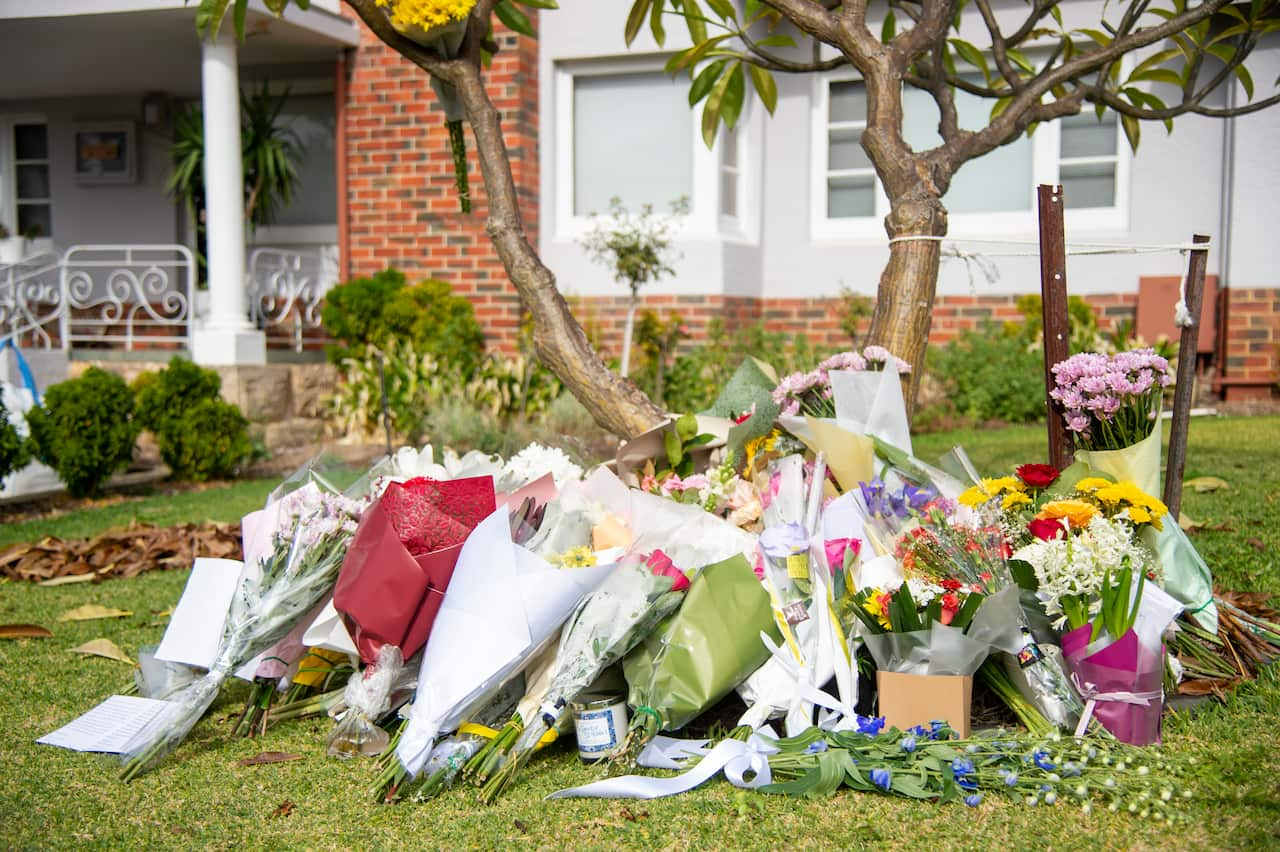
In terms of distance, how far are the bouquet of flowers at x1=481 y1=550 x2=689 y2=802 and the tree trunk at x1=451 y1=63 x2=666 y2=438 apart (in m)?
1.19

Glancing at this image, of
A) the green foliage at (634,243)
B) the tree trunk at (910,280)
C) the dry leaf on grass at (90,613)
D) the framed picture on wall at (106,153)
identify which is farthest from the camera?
the framed picture on wall at (106,153)

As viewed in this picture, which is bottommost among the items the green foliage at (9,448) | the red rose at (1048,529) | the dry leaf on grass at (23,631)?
the dry leaf on grass at (23,631)

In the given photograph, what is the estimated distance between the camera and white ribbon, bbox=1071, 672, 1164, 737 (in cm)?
243

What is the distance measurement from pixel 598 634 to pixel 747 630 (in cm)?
36

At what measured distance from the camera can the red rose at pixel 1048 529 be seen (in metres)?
2.64

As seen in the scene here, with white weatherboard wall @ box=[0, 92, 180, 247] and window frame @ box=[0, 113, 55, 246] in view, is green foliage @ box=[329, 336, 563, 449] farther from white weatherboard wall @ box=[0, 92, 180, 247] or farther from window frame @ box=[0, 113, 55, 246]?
window frame @ box=[0, 113, 55, 246]

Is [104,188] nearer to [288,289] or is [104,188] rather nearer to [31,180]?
[31,180]

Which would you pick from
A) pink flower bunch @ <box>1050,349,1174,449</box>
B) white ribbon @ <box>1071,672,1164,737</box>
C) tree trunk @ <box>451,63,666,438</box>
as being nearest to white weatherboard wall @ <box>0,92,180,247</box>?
tree trunk @ <box>451,63,666,438</box>

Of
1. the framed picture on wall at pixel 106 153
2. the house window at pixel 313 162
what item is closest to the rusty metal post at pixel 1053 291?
the house window at pixel 313 162

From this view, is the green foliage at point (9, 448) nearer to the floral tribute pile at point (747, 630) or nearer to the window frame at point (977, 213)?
the floral tribute pile at point (747, 630)

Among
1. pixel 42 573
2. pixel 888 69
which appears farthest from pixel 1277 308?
pixel 42 573

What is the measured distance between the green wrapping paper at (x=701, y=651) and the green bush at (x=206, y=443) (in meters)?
5.54

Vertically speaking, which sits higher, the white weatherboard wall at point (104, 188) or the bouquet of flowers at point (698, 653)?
the white weatherboard wall at point (104, 188)

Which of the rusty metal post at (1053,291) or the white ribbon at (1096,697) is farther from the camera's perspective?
the rusty metal post at (1053,291)
